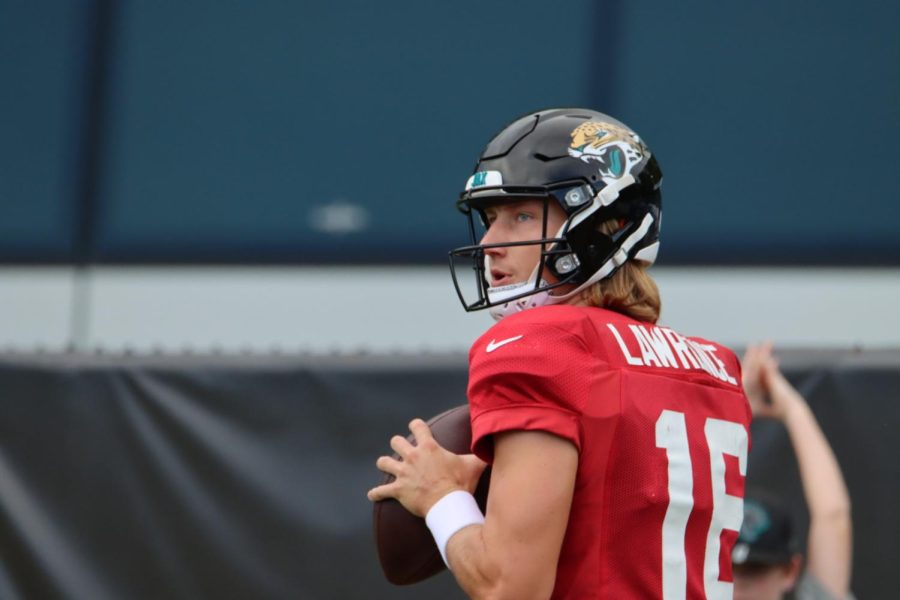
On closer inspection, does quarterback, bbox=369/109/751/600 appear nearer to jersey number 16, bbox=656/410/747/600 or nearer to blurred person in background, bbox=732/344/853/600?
jersey number 16, bbox=656/410/747/600

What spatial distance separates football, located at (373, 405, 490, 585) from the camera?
2018 mm

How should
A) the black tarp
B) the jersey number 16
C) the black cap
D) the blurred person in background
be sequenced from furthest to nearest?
1. the black tarp
2. the black cap
3. the blurred person in background
4. the jersey number 16

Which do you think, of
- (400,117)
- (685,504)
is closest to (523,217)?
(685,504)

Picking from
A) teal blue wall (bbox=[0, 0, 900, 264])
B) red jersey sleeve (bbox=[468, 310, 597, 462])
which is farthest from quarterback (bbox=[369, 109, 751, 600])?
teal blue wall (bbox=[0, 0, 900, 264])

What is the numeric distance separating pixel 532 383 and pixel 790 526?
1597 mm

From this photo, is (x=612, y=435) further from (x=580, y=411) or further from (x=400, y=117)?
(x=400, y=117)

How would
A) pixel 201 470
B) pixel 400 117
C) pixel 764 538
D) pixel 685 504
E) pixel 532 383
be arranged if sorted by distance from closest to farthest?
pixel 532 383, pixel 685 504, pixel 764 538, pixel 201 470, pixel 400 117

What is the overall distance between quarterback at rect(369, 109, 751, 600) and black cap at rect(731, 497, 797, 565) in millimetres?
931

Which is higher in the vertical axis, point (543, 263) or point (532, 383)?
point (543, 263)

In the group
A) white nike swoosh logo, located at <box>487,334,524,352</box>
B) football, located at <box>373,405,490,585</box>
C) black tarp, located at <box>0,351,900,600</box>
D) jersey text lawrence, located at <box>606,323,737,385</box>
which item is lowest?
black tarp, located at <box>0,351,900,600</box>

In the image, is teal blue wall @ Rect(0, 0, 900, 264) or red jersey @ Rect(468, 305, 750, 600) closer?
red jersey @ Rect(468, 305, 750, 600)

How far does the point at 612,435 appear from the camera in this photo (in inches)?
73.4

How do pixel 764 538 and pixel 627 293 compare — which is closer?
pixel 627 293

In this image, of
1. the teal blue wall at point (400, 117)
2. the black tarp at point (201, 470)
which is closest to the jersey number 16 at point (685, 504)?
the black tarp at point (201, 470)
